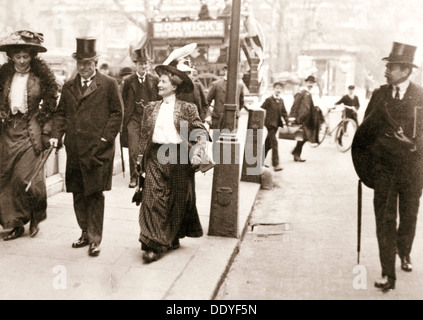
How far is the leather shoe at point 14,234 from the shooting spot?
595 centimetres

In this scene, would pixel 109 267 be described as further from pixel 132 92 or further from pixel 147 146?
pixel 132 92

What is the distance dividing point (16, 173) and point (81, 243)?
102 centimetres

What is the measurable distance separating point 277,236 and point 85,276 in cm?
279

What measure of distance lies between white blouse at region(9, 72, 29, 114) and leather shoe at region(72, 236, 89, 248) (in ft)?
4.67

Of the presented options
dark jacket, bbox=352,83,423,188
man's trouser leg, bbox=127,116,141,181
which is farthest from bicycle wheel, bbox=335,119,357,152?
dark jacket, bbox=352,83,423,188

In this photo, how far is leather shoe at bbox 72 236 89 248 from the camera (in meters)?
5.68

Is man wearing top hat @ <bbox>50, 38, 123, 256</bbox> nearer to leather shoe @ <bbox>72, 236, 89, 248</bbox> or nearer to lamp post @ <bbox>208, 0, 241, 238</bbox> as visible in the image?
leather shoe @ <bbox>72, 236, 89, 248</bbox>

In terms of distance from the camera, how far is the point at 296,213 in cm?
823

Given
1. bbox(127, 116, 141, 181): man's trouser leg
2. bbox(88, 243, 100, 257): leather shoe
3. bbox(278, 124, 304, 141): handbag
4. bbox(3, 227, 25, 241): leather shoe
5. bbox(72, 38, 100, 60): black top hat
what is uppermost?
bbox(72, 38, 100, 60): black top hat

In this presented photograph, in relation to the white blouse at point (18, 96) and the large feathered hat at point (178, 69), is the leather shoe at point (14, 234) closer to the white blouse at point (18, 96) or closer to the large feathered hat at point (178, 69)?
the white blouse at point (18, 96)
